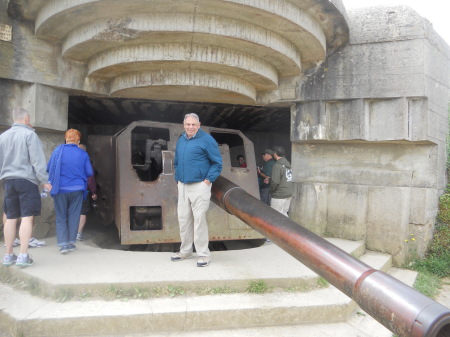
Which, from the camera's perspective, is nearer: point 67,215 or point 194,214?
point 194,214

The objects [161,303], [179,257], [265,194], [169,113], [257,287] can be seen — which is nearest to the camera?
[161,303]

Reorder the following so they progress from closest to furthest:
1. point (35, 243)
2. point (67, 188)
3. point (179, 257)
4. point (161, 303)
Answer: point (161, 303), point (179, 257), point (67, 188), point (35, 243)

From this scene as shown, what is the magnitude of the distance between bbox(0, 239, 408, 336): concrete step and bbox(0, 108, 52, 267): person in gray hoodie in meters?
0.28

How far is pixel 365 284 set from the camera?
158 centimetres

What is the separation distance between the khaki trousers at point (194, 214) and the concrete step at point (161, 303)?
0.21 meters

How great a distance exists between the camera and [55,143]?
4.89 meters

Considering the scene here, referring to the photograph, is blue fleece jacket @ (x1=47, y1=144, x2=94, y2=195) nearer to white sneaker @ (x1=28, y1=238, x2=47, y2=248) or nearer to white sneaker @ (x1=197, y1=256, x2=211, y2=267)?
white sneaker @ (x1=28, y1=238, x2=47, y2=248)

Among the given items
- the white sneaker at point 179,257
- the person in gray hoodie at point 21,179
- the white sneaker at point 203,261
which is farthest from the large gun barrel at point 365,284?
the person in gray hoodie at point 21,179

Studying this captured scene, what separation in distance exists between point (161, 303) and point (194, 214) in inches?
37.5

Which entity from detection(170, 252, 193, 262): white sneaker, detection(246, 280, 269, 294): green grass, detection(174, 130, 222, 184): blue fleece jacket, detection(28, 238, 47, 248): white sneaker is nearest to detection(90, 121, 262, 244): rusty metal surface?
detection(170, 252, 193, 262): white sneaker

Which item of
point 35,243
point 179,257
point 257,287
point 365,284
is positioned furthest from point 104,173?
point 365,284

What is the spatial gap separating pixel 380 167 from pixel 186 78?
3.07m

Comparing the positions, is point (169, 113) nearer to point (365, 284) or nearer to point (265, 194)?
point (265, 194)

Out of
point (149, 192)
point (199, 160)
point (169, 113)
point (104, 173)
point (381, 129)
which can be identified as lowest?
point (149, 192)
